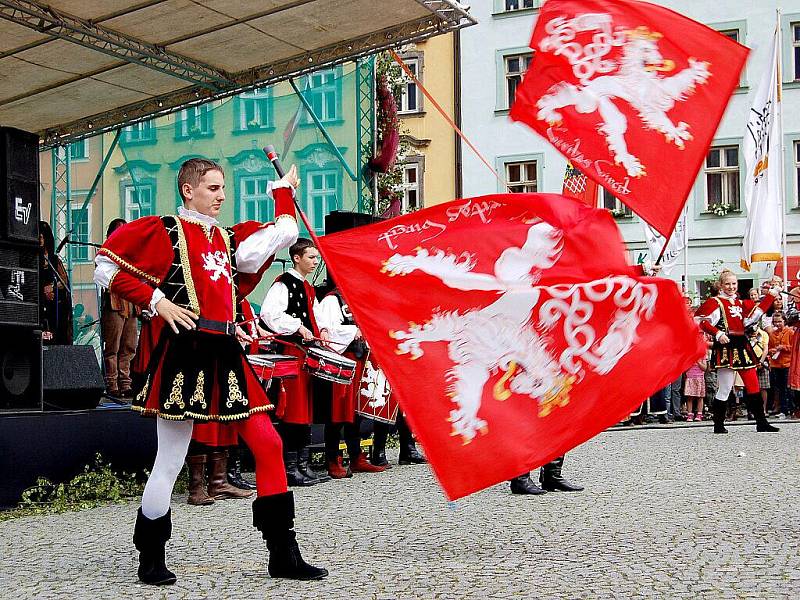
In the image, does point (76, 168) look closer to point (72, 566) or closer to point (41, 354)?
point (41, 354)

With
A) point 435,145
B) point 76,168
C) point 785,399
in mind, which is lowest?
point 785,399

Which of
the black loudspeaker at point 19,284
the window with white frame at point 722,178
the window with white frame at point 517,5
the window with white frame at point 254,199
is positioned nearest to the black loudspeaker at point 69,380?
the black loudspeaker at point 19,284

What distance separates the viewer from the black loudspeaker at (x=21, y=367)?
8.35m

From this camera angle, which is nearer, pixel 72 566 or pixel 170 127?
pixel 72 566

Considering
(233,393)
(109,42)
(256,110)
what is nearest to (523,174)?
(256,110)

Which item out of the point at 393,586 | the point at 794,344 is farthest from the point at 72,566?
the point at 794,344

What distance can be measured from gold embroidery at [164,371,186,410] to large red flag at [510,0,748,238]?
1912mm

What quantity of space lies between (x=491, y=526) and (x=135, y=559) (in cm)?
213

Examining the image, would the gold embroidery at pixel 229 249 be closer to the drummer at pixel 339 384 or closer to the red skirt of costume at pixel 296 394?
the red skirt of costume at pixel 296 394

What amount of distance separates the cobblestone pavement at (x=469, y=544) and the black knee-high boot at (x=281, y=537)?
3.2 inches

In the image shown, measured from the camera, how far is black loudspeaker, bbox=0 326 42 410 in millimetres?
8352

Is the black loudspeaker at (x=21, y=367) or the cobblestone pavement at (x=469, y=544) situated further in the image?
the black loudspeaker at (x=21, y=367)

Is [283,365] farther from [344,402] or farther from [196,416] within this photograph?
[196,416]

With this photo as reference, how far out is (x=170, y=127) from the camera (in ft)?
47.4
